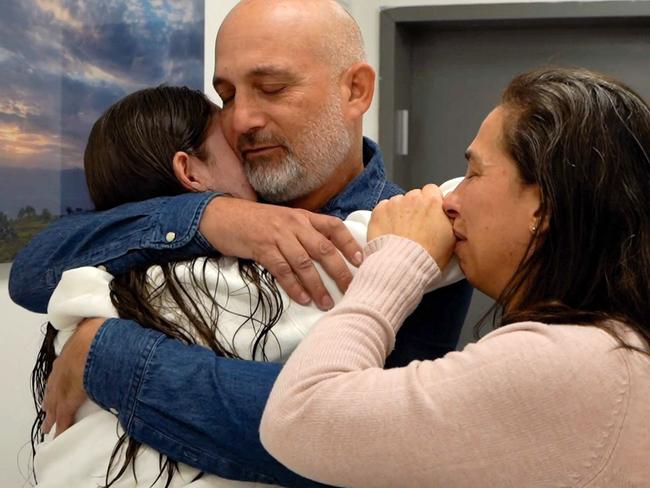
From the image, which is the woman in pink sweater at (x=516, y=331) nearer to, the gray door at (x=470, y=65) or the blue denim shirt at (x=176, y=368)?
the blue denim shirt at (x=176, y=368)

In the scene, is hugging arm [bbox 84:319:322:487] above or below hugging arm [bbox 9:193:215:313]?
below

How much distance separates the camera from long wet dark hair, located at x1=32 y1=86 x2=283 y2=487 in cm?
112

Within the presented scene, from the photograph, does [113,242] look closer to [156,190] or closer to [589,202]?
[156,190]

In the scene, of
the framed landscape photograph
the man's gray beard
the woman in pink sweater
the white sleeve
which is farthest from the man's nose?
the framed landscape photograph

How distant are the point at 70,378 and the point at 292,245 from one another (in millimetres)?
340

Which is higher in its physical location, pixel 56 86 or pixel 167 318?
pixel 56 86

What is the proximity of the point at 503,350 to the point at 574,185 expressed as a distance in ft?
0.68

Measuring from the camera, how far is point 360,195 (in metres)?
1.37

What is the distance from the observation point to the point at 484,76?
317 cm

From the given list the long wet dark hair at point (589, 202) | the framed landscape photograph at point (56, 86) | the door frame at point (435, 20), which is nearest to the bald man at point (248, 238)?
the long wet dark hair at point (589, 202)

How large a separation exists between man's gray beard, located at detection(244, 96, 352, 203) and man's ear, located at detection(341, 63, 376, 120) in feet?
0.12

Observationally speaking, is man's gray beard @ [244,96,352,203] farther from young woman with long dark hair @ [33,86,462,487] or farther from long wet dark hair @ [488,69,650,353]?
long wet dark hair @ [488,69,650,353]

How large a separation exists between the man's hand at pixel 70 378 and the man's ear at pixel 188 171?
276 mm

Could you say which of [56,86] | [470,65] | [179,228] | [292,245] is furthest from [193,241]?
[470,65]
